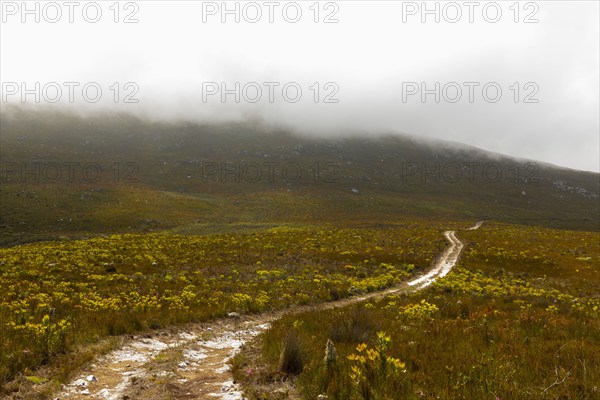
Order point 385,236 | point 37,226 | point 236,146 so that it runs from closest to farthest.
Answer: point 385,236
point 37,226
point 236,146

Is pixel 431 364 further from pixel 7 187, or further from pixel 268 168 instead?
pixel 268 168

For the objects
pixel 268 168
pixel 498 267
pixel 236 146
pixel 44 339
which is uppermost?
pixel 236 146

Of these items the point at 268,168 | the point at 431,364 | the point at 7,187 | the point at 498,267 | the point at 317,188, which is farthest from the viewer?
the point at 268,168

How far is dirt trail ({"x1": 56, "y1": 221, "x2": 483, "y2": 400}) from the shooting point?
6520 millimetres

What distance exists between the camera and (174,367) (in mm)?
7961

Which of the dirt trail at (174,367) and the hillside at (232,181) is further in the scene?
the hillside at (232,181)

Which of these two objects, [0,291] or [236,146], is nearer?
[0,291]

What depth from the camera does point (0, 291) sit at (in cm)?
1517

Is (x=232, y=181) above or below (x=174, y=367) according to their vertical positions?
above

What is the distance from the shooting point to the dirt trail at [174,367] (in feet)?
21.4

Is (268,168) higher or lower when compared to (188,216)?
higher

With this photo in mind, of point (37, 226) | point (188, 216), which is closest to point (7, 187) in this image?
point (37, 226)

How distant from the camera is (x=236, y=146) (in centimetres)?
16075

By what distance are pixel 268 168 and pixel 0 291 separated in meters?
128
